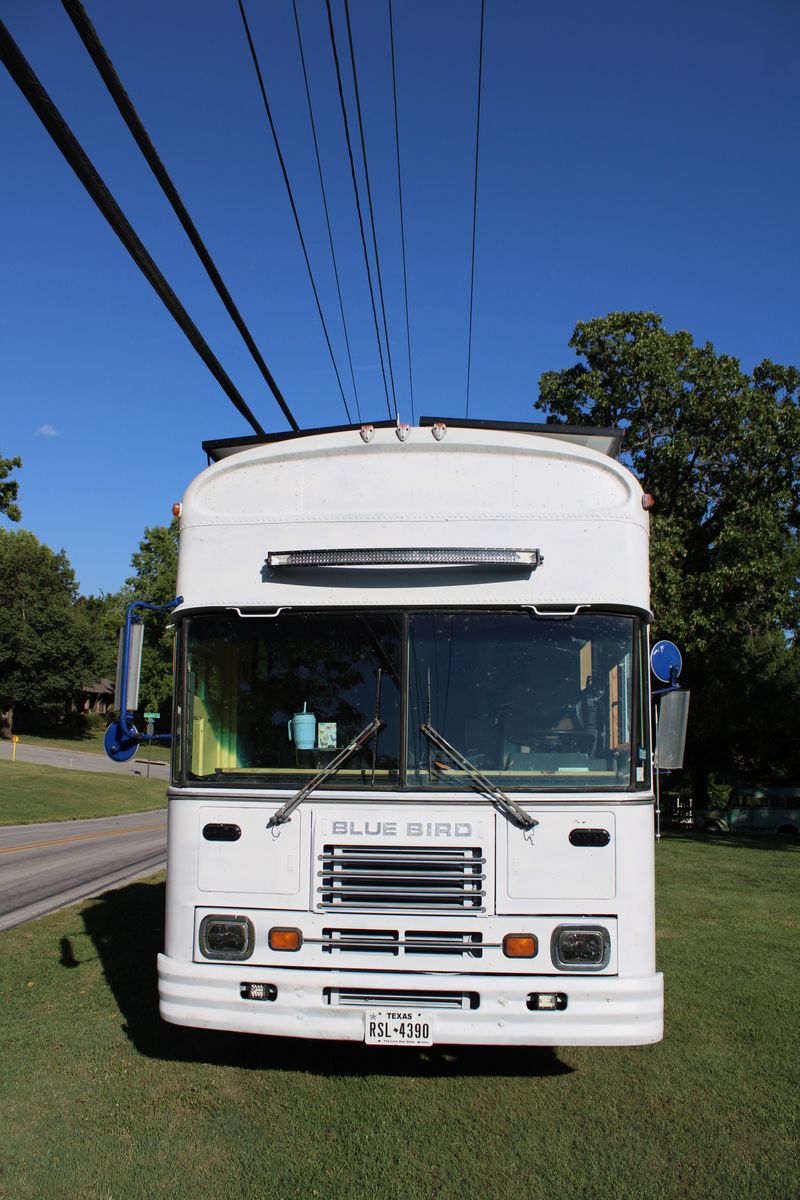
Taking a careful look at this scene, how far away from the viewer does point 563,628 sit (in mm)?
5328

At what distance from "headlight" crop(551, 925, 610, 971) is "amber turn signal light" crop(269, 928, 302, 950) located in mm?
1273

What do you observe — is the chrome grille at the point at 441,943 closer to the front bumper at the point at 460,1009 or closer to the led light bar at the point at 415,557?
the front bumper at the point at 460,1009

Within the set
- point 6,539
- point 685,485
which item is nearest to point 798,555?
point 685,485

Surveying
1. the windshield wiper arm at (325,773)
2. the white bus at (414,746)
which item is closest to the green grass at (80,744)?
the white bus at (414,746)

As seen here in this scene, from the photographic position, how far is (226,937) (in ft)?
16.7

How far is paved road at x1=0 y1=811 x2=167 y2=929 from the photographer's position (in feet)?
41.0

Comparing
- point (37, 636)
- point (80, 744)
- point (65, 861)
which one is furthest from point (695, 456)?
point (80, 744)

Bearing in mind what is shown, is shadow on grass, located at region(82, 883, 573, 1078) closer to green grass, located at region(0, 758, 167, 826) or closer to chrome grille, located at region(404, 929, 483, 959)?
chrome grille, located at region(404, 929, 483, 959)

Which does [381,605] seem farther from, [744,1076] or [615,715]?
[744,1076]

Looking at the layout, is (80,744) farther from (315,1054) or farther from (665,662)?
(665,662)

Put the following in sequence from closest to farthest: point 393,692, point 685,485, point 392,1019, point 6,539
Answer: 1. point 392,1019
2. point 393,692
3. point 685,485
4. point 6,539

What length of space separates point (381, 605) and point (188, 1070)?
2839mm

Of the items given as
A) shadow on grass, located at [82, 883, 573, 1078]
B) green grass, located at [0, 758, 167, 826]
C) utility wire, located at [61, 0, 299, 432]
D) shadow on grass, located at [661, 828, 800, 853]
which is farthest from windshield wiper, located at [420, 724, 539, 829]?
green grass, located at [0, 758, 167, 826]

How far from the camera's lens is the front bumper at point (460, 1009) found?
190 inches
